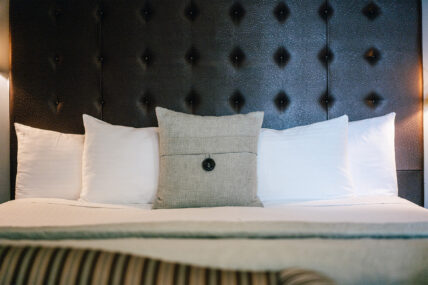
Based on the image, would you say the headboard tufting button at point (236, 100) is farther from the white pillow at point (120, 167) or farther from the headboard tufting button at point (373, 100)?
the headboard tufting button at point (373, 100)

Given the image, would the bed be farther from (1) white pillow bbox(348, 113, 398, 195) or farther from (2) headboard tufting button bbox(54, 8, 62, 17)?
(1) white pillow bbox(348, 113, 398, 195)

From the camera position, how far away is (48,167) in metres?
1.64

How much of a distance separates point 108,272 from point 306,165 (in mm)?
1105

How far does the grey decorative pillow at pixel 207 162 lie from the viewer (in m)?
1.37

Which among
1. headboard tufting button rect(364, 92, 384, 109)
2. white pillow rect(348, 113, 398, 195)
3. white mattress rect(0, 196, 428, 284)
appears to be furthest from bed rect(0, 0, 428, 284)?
white mattress rect(0, 196, 428, 284)

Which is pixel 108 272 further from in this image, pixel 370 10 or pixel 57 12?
pixel 370 10

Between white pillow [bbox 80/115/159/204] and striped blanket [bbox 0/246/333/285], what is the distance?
841mm

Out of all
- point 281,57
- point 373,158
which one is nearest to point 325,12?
point 281,57

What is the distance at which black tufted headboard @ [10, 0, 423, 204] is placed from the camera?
1.89 m

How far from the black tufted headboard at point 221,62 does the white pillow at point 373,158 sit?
22 cm

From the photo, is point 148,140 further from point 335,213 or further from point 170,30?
point 335,213

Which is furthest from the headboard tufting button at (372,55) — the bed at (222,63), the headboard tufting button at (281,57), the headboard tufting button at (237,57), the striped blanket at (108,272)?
the striped blanket at (108,272)

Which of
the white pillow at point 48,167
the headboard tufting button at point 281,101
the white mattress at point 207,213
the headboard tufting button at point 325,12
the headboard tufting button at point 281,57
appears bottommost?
the white mattress at point 207,213

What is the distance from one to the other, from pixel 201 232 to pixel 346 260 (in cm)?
32
